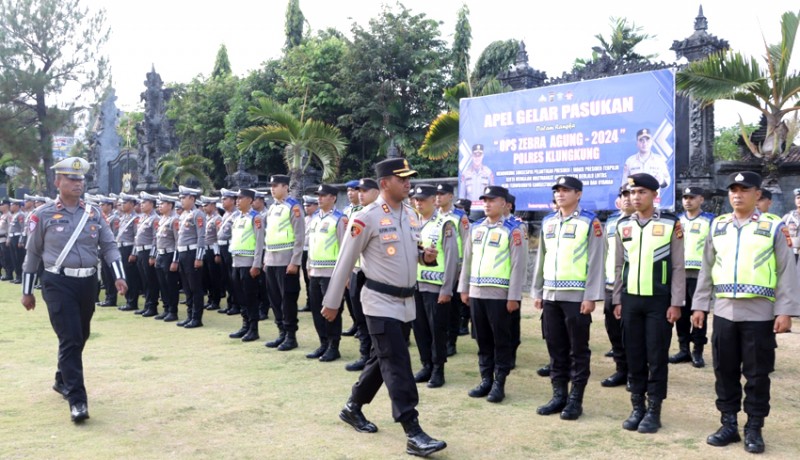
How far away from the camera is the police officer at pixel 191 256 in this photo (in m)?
10.1

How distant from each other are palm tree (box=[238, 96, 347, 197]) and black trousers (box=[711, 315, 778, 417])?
14373mm

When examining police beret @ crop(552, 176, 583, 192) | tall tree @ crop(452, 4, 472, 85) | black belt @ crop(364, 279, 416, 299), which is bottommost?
black belt @ crop(364, 279, 416, 299)

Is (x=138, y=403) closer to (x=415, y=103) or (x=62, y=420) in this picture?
(x=62, y=420)

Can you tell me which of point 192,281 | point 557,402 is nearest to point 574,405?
point 557,402

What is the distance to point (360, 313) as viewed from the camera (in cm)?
783

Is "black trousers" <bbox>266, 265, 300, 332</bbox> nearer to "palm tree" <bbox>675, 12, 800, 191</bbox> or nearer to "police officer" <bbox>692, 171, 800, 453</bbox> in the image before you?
"police officer" <bbox>692, 171, 800, 453</bbox>

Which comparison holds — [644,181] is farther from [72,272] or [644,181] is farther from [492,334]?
[72,272]

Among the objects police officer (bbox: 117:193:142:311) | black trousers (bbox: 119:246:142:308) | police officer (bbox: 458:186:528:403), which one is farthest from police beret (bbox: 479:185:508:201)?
black trousers (bbox: 119:246:142:308)

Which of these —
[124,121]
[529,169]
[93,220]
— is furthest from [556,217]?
[124,121]

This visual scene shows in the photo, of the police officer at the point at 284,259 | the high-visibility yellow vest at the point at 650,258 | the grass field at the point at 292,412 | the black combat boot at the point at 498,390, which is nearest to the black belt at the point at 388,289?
the grass field at the point at 292,412

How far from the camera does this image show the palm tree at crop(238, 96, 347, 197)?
18062 mm

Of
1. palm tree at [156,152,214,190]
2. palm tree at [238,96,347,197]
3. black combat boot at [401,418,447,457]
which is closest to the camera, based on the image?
Answer: black combat boot at [401,418,447,457]

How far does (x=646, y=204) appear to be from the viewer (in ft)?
17.3

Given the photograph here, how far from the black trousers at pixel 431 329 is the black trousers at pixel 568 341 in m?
1.21
